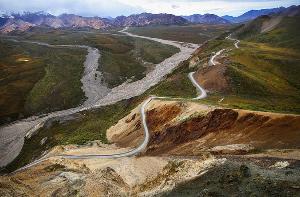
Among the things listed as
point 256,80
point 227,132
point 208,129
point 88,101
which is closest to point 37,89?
point 88,101

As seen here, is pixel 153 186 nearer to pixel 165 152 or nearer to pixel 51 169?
pixel 165 152

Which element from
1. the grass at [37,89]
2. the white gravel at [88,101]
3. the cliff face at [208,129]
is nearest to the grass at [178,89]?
the cliff face at [208,129]

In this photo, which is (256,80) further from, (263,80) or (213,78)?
(213,78)

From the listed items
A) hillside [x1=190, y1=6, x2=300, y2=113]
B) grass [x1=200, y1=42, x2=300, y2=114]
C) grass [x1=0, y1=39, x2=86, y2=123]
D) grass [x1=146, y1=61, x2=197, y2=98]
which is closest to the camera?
grass [x1=200, y1=42, x2=300, y2=114]

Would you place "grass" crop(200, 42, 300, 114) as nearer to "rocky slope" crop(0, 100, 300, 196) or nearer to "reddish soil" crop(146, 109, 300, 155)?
"reddish soil" crop(146, 109, 300, 155)

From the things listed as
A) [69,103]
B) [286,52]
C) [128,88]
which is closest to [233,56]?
[286,52]

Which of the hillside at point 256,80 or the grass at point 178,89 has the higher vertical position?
the hillside at point 256,80

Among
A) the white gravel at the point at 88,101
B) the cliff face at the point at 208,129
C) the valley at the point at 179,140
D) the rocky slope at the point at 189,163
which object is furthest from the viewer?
the white gravel at the point at 88,101

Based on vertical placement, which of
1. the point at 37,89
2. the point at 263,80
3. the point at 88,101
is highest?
the point at 263,80

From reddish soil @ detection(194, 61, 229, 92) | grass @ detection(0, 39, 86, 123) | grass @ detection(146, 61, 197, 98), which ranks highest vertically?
reddish soil @ detection(194, 61, 229, 92)

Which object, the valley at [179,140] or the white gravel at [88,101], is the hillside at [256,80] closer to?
the valley at [179,140]

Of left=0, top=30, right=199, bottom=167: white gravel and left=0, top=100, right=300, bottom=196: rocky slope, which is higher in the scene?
left=0, top=100, right=300, bottom=196: rocky slope

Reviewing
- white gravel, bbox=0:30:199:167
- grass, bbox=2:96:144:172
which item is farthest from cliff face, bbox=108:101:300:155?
white gravel, bbox=0:30:199:167
